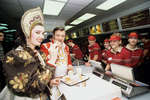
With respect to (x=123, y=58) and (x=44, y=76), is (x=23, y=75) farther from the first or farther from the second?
(x=123, y=58)

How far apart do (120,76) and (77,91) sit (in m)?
0.66

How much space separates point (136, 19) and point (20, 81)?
13.3 feet

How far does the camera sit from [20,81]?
80 centimetres

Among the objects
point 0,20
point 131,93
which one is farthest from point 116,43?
point 0,20

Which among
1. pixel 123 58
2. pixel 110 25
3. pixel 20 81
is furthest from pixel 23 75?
pixel 110 25

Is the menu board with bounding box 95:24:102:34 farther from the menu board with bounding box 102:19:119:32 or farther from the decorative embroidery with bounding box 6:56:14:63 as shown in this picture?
the decorative embroidery with bounding box 6:56:14:63

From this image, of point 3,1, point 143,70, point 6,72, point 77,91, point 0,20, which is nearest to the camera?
point 6,72

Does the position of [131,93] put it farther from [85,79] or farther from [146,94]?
[85,79]

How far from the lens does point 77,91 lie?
91 centimetres

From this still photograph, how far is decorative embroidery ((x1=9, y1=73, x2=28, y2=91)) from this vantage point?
2.58 ft

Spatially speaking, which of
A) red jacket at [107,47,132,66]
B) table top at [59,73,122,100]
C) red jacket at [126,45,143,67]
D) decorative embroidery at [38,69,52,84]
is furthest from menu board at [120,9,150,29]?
decorative embroidery at [38,69,52,84]

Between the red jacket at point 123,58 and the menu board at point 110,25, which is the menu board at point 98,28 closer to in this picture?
the menu board at point 110,25

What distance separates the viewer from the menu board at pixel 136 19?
3.06m

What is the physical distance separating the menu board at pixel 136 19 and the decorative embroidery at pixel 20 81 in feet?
12.6
